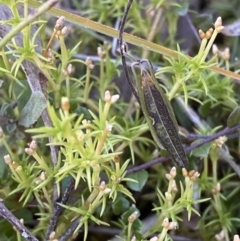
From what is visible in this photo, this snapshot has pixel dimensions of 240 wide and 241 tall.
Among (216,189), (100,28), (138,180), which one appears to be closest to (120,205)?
(138,180)

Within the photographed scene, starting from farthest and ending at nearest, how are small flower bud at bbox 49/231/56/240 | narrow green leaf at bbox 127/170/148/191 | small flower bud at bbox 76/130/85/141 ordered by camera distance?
1. narrow green leaf at bbox 127/170/148/191
2. small flower bud at bbox 49/231/56/240
3. small flower bud at bbox 76/130/85/141

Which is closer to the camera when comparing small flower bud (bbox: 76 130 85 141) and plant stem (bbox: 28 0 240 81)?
small flower bud (bbox: 76 130 85 141)

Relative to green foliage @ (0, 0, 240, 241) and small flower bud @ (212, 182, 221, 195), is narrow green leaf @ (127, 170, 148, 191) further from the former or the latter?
small flower bud @ (212, 182, 221, 195)

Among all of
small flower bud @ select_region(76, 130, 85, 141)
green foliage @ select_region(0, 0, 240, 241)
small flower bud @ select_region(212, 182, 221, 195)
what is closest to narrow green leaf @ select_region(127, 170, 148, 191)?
green foliage @ select_region(0, 0, 240, 241)

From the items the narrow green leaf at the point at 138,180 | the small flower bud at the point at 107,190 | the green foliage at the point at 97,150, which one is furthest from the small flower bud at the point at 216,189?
the small flower bud at the point at 107,190

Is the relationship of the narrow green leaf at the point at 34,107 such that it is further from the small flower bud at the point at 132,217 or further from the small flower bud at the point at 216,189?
the small flower bud at the point at 216,189

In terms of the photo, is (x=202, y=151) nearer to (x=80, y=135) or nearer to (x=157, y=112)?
(x=157, y=112)

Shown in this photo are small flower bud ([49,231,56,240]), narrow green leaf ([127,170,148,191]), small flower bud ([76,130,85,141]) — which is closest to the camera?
small flower bud ([76,130,85,141])

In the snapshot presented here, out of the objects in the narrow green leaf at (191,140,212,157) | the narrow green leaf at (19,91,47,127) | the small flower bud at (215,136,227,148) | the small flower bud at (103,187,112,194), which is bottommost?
the narrow green leaf at (191,140,212,157)

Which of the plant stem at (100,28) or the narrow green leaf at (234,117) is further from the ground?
the plant stem at (100,28)

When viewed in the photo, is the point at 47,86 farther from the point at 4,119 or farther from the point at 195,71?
the point at 195,71
